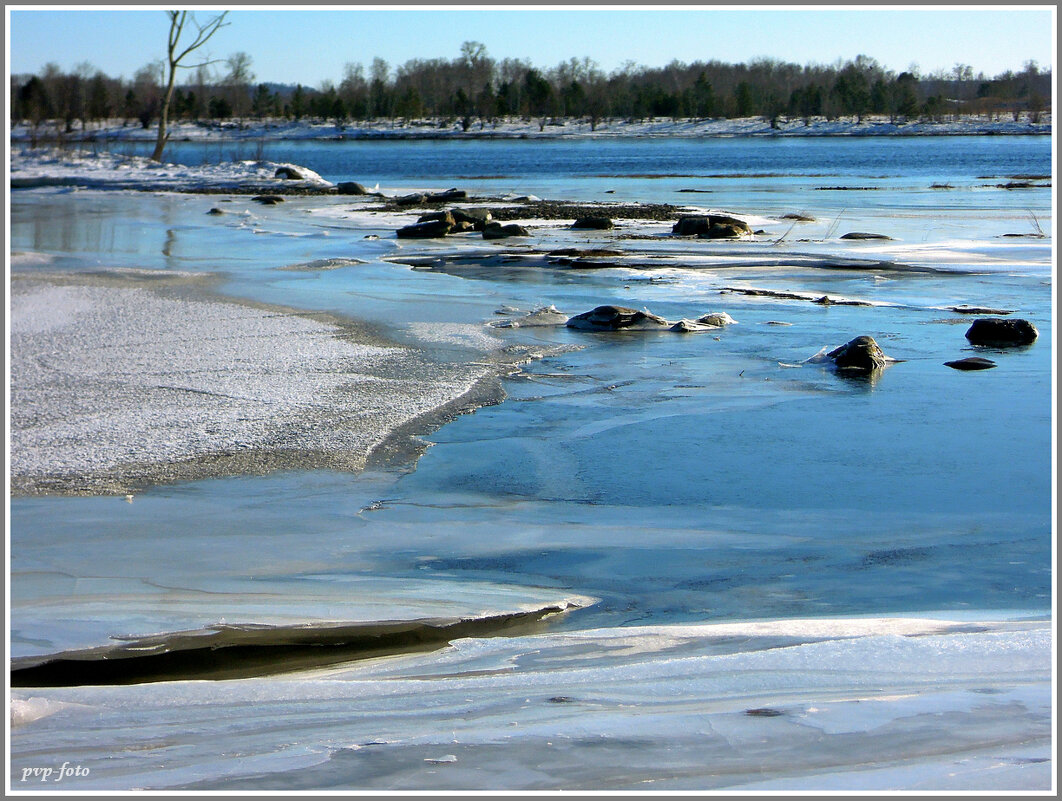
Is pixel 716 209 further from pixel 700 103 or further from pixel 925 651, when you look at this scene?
pixel 700 103

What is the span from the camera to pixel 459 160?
5944 cm

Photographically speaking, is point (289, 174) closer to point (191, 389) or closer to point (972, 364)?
point (191, 389)

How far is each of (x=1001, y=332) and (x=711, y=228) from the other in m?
9.79

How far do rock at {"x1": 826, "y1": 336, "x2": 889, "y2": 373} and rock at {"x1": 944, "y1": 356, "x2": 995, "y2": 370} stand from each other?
1.65ft

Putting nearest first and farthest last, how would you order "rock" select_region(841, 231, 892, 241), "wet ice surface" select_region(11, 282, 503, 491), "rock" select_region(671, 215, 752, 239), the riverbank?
the riverbank < "wet ice surface" select_region(11, 282, 503, 491) < "rock" select_region(841, 231, 892, 241) < "rock" select_region(671, 215, 752, 239)

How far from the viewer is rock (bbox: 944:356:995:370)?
27.8ft

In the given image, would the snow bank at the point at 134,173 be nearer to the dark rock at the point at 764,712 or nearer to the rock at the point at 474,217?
the rock at the point at 474,217

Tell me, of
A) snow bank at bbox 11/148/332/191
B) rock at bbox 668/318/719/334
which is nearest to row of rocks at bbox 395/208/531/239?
rock at bbox 668/318/719/334

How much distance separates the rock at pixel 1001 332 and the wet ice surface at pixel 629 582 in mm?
509

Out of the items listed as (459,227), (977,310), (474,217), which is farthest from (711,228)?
(977,310)

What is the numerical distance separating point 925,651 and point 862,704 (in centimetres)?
50

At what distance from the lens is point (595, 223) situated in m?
20.6

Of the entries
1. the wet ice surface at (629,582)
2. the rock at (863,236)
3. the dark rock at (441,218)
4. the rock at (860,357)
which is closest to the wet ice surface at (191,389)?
the wet ice surface at (629,582)

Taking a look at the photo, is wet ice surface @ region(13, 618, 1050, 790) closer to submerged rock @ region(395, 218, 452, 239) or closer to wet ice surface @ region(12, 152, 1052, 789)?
wet ice surface @ region(12, 152, 1052, 789)
